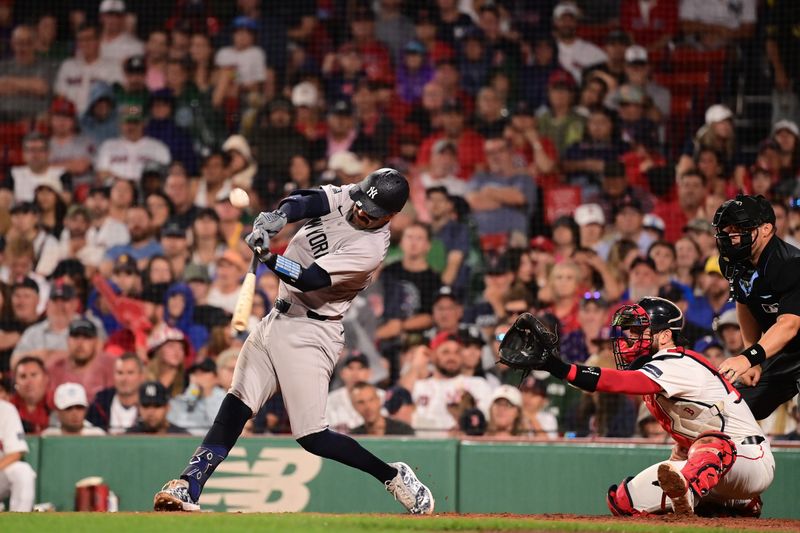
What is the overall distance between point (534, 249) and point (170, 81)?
4.42 metres

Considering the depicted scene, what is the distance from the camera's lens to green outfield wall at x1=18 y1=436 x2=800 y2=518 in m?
7.45

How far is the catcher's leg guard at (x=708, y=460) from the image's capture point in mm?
5227

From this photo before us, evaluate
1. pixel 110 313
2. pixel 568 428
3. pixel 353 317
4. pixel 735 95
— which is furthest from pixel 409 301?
pixel 735 95

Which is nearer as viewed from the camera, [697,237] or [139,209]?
[697,237]

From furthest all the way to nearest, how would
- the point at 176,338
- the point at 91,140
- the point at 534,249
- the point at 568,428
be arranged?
1. the point at 91,140
2. the point at 534,249
3. the point at 176,338
4. the point at 568,428

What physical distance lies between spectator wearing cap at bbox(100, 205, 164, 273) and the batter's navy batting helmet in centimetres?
491

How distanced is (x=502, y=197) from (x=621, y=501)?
4.75 m

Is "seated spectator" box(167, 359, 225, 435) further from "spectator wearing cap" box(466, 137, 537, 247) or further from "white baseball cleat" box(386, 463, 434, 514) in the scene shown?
"white baseball cleat" box(386, 463, 434, 514)

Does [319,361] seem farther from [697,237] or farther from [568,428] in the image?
[697,237]

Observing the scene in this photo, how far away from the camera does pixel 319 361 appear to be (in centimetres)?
559

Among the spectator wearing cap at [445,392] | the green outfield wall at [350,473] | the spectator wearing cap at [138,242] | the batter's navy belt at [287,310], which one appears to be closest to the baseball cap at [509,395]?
the spectator wearing cap at [445,392]

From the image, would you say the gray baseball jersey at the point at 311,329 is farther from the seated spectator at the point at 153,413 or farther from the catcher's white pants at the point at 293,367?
the seated spectator at the point at 153,413

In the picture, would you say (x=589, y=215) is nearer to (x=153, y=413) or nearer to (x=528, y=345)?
(x=153, y=413)

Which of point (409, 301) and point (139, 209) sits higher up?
point (139, 209)
